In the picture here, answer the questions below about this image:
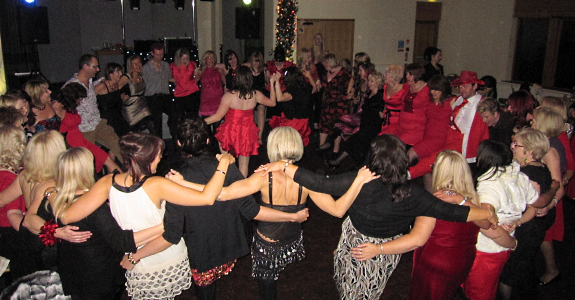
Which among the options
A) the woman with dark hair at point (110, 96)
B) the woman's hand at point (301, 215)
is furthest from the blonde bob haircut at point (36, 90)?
the woman's hand at point (301, 215)

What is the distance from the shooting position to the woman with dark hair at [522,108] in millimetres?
3988

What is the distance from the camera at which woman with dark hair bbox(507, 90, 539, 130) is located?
3.99 m

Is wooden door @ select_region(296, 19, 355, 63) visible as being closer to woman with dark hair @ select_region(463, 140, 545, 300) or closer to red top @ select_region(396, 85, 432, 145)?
red top @ select_region(396, 85, 432, 145)

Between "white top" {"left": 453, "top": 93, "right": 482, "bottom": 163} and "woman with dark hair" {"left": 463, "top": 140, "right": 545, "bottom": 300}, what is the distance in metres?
1.47

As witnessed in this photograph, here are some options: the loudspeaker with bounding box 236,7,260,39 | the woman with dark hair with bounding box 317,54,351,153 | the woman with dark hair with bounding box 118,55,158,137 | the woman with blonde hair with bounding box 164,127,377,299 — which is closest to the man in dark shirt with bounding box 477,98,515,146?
the woman with blonde hair with bounding box 164,127,377,299

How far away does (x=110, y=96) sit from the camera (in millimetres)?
5523

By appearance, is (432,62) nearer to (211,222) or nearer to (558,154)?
(558,154)

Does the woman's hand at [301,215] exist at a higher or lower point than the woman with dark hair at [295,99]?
lower

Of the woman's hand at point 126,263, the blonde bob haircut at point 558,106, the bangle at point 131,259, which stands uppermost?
Result: the blonde bob haircut at point 558,106

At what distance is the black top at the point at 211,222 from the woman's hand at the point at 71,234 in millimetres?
498

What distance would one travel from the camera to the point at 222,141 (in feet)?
16.0

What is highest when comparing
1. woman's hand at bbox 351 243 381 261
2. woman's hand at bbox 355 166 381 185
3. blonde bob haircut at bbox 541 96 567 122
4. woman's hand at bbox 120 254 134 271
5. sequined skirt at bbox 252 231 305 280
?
blonde bob haircut at bbox 541 96 567 122

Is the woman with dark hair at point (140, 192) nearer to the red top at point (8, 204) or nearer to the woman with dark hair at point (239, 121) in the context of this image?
the red top at point (8, 204)

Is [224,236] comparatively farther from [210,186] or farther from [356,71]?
[356,71]
